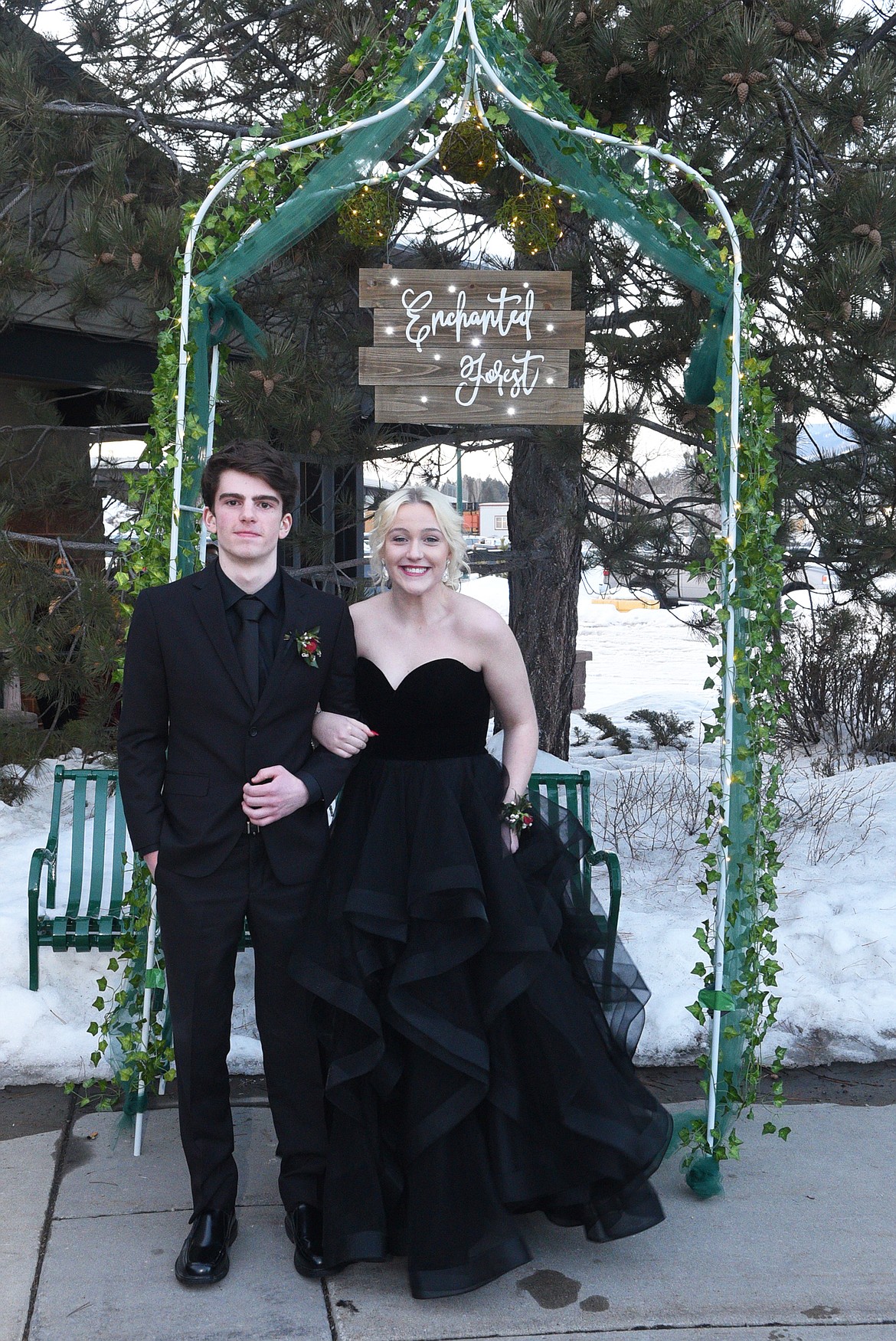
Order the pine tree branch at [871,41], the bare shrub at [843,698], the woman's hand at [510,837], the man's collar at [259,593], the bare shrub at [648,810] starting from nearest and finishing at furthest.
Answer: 1. the man's collar at [259,593]
2. the woman's hand at [510,837]
3. the pine tree branch at [871,41]
4. the bare shrub at [648,810]
5. the bare shrub at [843,698]

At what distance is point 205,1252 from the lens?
2.71 m

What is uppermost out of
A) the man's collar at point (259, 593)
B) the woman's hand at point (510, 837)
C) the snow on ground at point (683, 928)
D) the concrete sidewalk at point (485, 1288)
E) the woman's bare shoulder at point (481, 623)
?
the man's collar at point (259, 593)

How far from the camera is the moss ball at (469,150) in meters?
3.37

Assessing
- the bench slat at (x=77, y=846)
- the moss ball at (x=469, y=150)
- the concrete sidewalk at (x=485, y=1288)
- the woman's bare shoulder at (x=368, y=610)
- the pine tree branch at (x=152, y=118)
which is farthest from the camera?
the pine tree branch at (x=152, y=118)

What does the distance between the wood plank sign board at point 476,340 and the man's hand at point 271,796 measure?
1384mm

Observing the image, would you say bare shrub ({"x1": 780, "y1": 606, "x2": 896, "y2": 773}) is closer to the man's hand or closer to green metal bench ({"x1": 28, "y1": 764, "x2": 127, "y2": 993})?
green metal bench ({"x1": 28, "y1": 764, "x2": 127, "y2": 993})

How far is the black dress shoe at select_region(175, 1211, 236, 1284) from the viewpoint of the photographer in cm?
269

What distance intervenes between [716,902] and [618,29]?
3027 millimetres

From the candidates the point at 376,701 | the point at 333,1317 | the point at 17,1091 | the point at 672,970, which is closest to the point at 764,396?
the point at 376,701

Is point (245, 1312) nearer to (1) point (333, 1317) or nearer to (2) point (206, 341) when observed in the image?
(1) point (333, 1317)

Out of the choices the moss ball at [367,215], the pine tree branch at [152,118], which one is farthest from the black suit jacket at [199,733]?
the pine tree branch at [152,118]

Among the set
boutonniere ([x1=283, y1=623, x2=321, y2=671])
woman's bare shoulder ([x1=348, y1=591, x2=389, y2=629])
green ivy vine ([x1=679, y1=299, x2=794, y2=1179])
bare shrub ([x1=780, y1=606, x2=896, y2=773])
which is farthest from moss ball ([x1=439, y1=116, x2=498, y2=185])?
bare shrub ([x1=780, y1=606, x2=896, y2=773])

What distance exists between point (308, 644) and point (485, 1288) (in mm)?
1582

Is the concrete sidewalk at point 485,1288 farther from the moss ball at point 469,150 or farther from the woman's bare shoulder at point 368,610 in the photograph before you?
the moss ball at point 469,150
